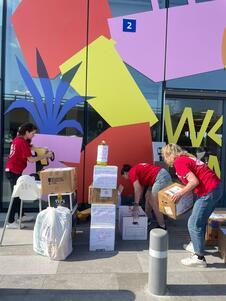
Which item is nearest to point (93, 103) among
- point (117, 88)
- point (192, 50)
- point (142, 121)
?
point (117, 88)

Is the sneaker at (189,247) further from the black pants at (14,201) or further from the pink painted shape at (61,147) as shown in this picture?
the black pants at (14,201)

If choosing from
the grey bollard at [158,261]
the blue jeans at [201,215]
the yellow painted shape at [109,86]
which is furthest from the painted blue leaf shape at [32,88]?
the grey bollard at [158,261]

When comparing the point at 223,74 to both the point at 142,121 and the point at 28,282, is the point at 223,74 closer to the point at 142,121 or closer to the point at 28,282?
the point at 142,121

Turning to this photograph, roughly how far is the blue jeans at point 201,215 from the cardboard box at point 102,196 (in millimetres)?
1255

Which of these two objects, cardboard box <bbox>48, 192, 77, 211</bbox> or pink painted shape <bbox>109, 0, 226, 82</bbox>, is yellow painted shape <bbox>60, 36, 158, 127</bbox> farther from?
cardboard box <bbox>48, 192, 77, 211</bbox>

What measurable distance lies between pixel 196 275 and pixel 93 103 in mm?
4027

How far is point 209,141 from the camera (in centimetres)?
817

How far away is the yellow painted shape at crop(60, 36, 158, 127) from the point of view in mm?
7570

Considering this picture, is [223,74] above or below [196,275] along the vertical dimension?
above

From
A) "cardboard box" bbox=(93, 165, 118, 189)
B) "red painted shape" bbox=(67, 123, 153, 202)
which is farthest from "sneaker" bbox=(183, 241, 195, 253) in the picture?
"red painted shape" bbox=(67, 123, 153, 202)

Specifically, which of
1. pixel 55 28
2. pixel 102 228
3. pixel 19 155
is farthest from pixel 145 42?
pixel 102 228

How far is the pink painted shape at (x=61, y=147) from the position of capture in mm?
7551

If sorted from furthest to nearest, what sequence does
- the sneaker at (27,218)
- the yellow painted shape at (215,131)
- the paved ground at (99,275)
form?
the yellow painted shape at (215,131), the sneaker at (27,218), the paved ground at (99,275)

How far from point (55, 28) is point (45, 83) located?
1.08 meters
